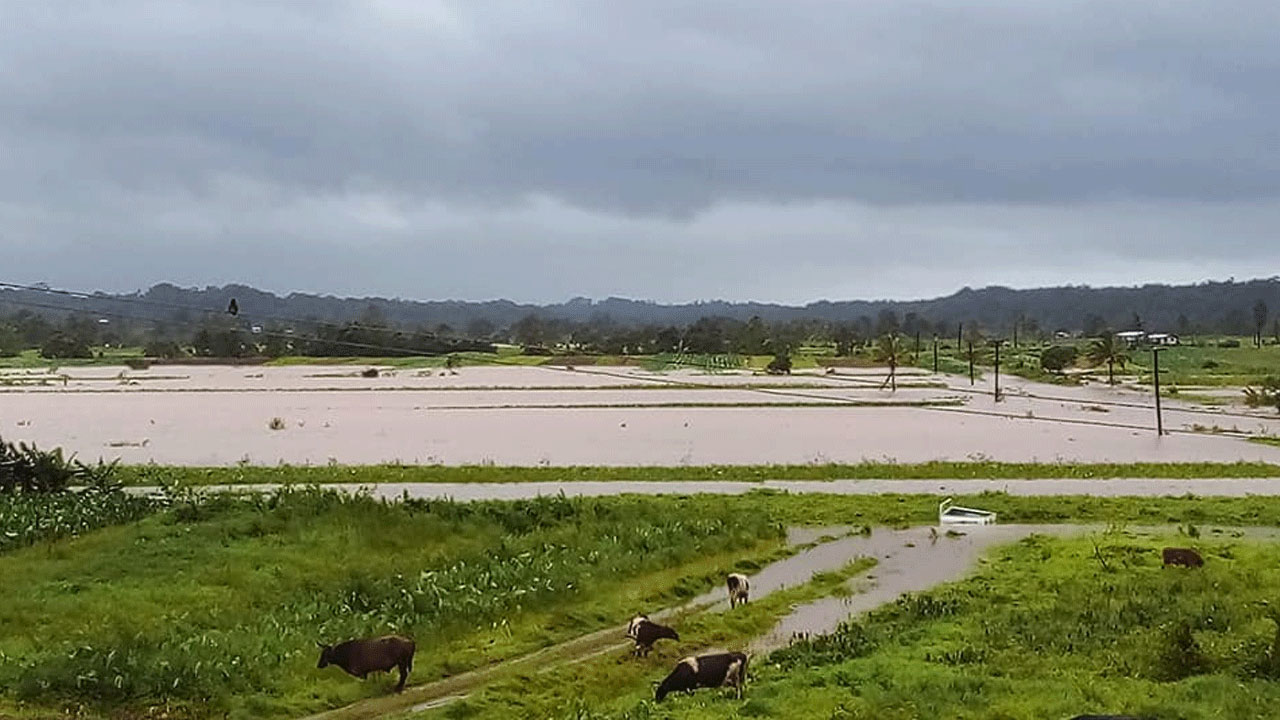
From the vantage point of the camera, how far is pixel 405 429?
40.6 metres

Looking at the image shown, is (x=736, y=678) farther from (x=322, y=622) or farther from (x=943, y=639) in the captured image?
(x=322, y=622)

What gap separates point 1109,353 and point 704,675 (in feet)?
206

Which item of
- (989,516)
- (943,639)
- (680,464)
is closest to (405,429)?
(680,464)

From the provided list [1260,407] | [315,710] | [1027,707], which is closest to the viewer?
[1027,707]

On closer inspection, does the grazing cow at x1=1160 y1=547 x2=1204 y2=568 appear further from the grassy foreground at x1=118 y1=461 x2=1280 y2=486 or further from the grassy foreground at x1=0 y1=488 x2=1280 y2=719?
the grassy foreground at x1=118 y1=461 x2=1280 y2=486

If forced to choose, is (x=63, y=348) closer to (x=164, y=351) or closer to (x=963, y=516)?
(x=164, y=351)

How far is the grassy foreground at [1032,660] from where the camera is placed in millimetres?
9327

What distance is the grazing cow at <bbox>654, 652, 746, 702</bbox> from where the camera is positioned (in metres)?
10.2

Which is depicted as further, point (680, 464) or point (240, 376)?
point (240, 376)

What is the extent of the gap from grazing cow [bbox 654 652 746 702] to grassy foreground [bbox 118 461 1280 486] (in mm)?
17073

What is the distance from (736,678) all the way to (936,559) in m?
8.60

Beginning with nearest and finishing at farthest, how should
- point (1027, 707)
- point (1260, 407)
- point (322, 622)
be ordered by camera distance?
point (1027, 707)
point (322, 622)
point (1260, 407)

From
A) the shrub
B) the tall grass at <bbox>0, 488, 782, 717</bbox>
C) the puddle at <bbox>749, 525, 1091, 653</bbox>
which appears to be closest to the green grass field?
the puddle at <bbox>749, 525, 1091, 653</bbox>

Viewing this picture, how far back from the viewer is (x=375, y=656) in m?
10.9
